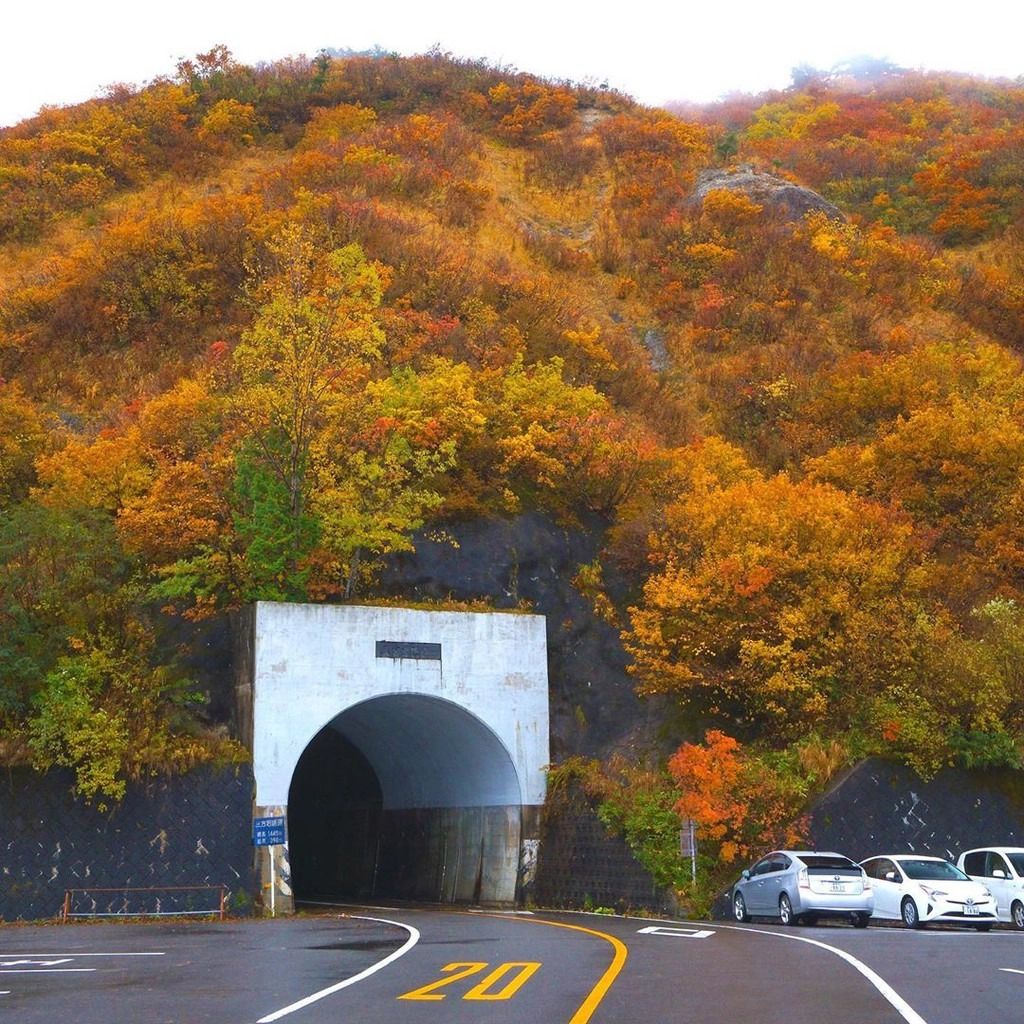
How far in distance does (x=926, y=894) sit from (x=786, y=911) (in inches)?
98.5

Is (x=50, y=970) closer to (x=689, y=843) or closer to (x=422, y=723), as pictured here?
(x=689, y=843)

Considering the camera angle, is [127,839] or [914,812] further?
[127,839]

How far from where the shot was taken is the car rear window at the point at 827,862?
23.1 metres

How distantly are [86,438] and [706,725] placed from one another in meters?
23.7

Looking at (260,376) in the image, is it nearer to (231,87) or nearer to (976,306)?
(976,306)

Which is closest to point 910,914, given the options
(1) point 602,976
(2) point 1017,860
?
(2) point 1017,860

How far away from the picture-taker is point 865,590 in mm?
30641

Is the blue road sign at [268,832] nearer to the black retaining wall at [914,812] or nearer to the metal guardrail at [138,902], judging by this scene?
the metal guardrail at [138,902]

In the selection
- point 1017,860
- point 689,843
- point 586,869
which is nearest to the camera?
point 1017,860

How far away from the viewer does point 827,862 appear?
2328 cm

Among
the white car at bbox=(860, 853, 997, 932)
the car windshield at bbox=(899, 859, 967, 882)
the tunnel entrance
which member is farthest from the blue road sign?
the car windshield at bbox=(899, 859, 967, 882)

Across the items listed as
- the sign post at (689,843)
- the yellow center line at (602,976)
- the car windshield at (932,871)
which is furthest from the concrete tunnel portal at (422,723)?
the car windshield at (932,871)

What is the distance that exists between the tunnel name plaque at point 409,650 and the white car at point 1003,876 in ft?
44.0

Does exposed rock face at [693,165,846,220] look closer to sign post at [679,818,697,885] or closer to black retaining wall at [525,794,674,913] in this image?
black retaining wall at [525,794,674,913]
